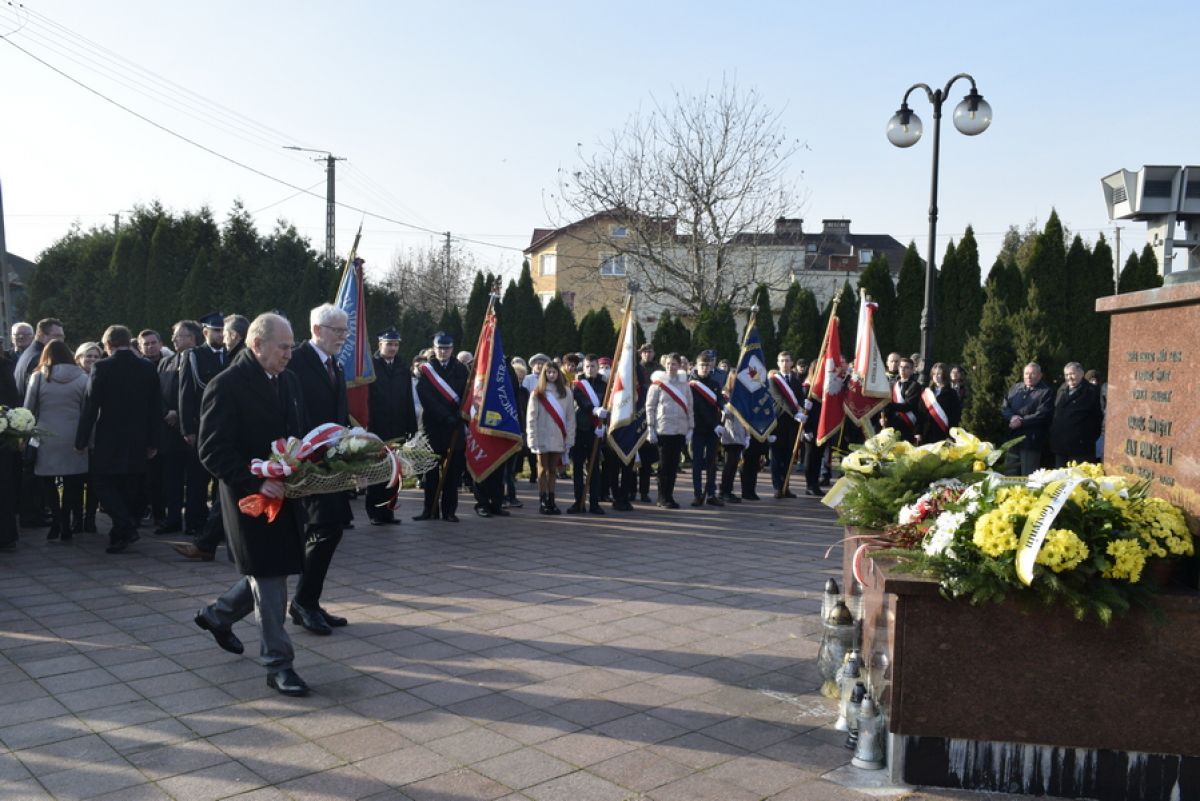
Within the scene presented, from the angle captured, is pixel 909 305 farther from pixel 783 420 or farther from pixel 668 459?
pixel 668 459

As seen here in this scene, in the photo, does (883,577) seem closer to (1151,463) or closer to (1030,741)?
(1030,741)

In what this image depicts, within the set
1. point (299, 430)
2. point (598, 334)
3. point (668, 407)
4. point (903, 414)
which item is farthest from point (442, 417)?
point (598, 334)

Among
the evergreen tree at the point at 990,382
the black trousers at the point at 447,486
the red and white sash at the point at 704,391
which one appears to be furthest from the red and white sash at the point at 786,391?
the black trousers at the point at 447,486

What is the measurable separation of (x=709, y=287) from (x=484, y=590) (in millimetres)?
20757

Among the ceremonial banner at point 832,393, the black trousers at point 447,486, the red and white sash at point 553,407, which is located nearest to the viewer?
the black trousers at point 447,486

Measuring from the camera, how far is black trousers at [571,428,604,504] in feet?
40.5

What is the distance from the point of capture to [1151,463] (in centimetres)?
478

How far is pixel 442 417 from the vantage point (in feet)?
37.9

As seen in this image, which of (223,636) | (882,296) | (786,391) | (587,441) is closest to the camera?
(223,636)

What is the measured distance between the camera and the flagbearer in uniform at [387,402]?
11055 mm

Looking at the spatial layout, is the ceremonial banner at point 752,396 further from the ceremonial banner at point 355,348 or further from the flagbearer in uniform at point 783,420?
the ceremonial banner at point 355,348

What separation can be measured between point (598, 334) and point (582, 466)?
14.1 meters

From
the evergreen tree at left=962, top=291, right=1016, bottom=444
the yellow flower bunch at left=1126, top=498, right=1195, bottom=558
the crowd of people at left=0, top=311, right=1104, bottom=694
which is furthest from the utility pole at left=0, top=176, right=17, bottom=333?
the yellow flower bunch at left=1126, top=498, right=1195, bottom=558

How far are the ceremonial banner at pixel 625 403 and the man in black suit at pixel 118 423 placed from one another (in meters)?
5.26
